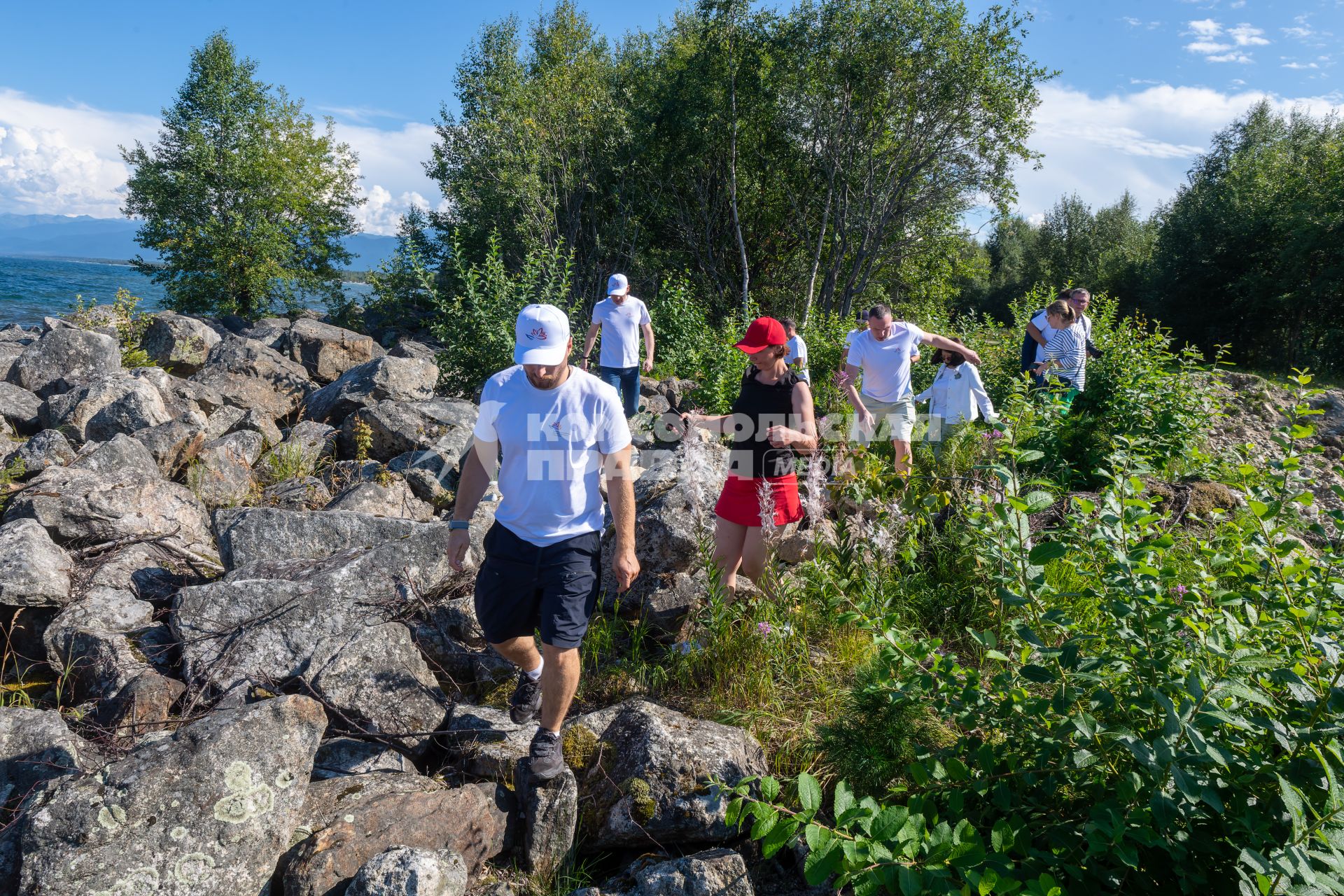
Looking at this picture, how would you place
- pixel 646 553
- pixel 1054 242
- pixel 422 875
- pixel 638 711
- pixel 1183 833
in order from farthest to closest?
pixel 1054 242 < pixel 646 553 < pixel 638 711 < pixel 422 875 < pixel 1183 833

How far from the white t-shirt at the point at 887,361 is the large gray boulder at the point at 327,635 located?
4027 millimetres

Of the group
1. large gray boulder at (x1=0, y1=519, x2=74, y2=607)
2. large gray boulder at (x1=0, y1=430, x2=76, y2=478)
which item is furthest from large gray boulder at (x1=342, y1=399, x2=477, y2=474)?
large gray boulder at (x1=0, y1=519, x2=74, y2=607)

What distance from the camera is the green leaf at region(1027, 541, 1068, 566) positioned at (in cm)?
225

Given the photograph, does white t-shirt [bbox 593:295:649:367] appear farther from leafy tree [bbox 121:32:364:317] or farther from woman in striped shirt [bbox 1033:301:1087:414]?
leafy tree [bbox 121:32:364:317]

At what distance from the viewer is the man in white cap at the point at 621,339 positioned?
28.6 feet

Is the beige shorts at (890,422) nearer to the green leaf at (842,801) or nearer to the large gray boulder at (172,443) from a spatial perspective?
the green leaf at (842,801)

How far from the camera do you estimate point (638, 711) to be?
142 inches

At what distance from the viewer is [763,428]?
15.0 feet

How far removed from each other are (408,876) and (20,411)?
9.23 meters

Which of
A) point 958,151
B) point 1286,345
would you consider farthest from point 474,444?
point 1286,345

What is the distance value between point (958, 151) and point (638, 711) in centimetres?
2126

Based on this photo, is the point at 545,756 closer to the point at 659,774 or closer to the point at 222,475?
the point at 659,774

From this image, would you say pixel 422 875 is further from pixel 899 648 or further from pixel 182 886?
pixel 899 648

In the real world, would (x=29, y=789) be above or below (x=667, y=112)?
below
